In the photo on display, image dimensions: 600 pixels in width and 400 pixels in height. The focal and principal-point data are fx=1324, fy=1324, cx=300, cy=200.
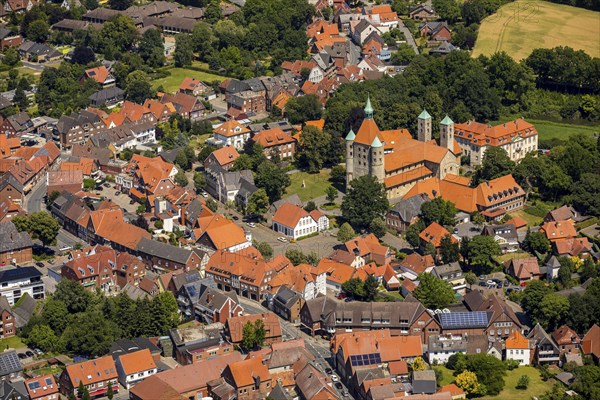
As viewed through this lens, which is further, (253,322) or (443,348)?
(253,322)

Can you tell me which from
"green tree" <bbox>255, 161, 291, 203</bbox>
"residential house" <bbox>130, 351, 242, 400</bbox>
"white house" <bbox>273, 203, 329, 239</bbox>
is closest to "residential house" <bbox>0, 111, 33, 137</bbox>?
"green tree" <bbox>255, 161, 291, 203</bbox>

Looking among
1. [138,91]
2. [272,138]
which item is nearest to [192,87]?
[138,91]

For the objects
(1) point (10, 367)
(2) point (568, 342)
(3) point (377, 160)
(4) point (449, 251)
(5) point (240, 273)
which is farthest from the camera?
(3) point (377, 160)

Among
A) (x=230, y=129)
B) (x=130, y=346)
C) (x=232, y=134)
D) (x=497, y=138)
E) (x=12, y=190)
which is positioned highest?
(x=130, y=346)

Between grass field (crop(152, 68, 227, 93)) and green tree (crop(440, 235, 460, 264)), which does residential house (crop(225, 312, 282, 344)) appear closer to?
green tree (crop(440, 235, 460, 264))

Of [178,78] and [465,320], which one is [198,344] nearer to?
[465,320]

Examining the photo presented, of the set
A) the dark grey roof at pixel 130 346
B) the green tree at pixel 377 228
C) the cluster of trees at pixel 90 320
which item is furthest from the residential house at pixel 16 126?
the dark grey roof at pixel 130 346
